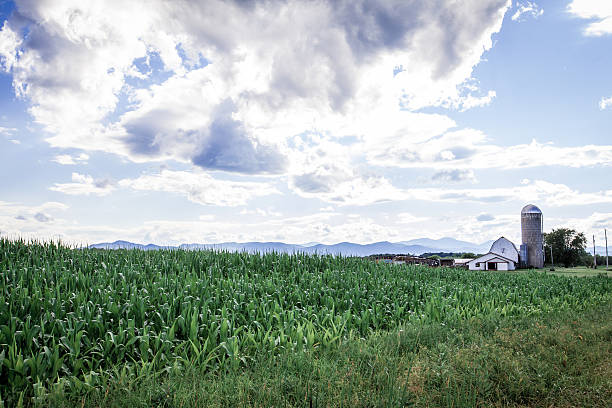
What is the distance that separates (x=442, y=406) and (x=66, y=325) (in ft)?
20.9

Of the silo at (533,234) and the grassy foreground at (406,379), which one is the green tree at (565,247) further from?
the grassy foreground at (406,379)

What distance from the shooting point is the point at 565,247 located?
5894 centimetres

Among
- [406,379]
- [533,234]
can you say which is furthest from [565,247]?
[406,379]

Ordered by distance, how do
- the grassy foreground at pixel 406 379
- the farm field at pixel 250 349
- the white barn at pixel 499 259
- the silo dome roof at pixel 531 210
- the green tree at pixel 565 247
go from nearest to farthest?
the grassy foreground at pixel 406 379 < the farm field at pixel 250 349 < the white barn at pixel 499 259 < the silo dome roof at pixel 531 210 < the green tree at pixel 565 247

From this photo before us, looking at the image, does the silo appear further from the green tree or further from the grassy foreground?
the grassy foreground

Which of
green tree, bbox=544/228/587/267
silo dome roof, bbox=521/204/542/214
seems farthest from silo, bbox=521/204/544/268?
green tree, bbox=544/228/587/267

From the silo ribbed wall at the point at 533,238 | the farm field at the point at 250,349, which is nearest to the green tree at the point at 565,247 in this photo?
the silo ribbed wall at the point at 533,238

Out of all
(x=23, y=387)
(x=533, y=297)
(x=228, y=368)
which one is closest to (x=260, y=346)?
(x=228, y=368)

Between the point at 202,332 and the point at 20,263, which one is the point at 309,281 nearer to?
the point at 202,332

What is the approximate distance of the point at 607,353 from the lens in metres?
6.91

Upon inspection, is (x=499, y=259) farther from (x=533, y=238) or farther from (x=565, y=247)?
(x=565, y=247)

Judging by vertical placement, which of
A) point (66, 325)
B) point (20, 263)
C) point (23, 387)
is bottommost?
point (23, 387)

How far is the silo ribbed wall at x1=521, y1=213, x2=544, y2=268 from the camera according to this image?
44219 millimetres

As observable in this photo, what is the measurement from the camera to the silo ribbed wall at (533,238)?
44.2m
